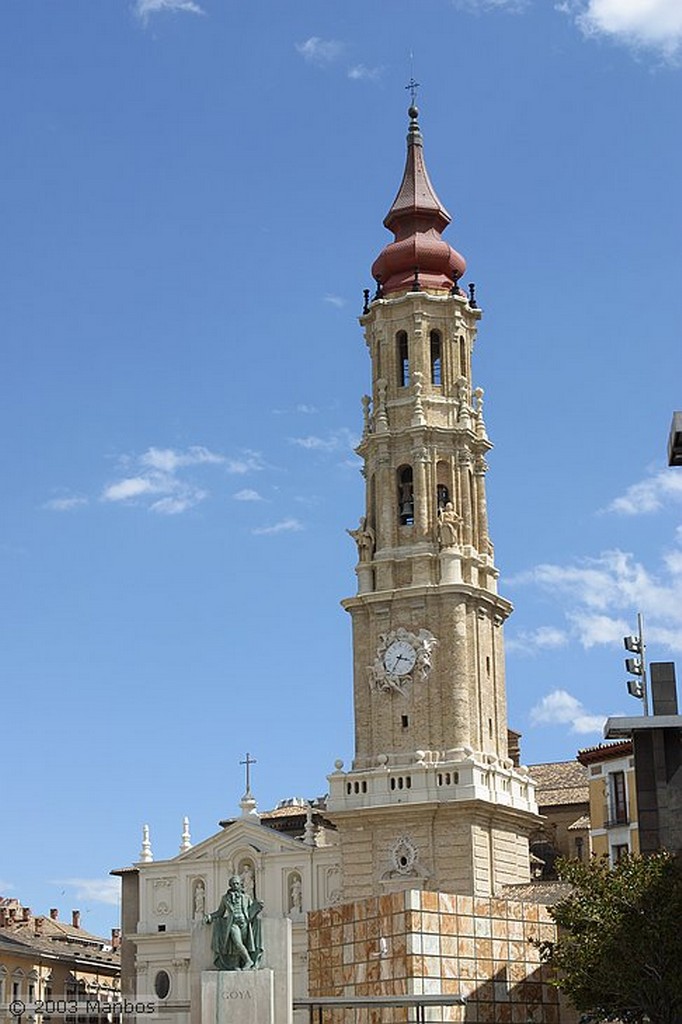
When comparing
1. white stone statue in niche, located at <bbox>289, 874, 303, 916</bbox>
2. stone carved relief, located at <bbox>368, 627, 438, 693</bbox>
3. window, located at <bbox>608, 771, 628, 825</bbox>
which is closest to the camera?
window, located at <bbox>608, 771, 628, 825</bbox>

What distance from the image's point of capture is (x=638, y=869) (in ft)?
149

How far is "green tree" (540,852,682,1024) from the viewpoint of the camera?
4450 cm

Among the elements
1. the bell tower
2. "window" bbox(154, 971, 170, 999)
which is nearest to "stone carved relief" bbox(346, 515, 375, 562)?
the bell tower

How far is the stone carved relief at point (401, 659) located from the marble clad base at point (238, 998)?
34.6 meters

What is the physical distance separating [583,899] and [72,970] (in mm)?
53775

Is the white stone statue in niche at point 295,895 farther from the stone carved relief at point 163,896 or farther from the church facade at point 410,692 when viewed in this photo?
the stone carved relief at point 163,896

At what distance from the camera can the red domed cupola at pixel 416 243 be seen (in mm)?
83500

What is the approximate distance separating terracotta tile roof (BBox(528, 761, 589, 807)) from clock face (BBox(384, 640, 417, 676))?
14096 millimetres

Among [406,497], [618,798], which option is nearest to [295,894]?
[406,497]

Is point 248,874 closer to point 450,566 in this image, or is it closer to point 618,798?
point 450,566

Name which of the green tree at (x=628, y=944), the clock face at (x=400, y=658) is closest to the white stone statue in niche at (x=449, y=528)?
the clock face at (x=400, y=658)

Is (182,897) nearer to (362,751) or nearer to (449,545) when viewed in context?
(362,751)

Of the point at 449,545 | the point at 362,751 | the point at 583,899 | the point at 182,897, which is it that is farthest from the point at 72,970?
the point at 583,899

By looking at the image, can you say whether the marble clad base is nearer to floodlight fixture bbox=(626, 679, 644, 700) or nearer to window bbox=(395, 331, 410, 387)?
floodlight fixture bbox=(626, 679, 644, 700)
